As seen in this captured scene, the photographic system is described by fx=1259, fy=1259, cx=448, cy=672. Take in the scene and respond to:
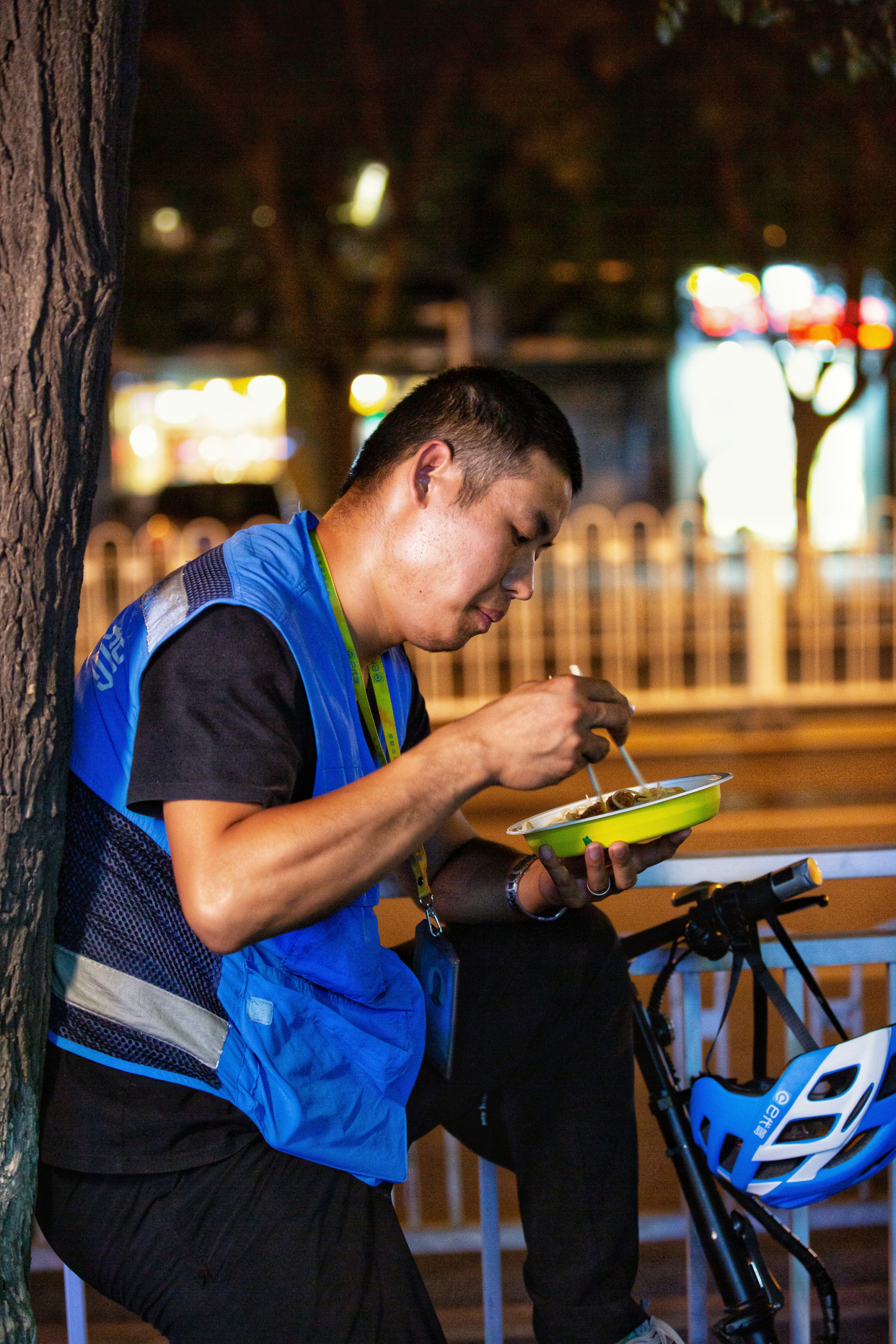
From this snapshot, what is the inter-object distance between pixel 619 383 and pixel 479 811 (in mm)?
13810

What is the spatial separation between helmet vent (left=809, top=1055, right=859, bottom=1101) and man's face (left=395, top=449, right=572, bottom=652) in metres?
0.82

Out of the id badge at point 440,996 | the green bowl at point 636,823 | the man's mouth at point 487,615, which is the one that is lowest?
the id badge at point 440,996

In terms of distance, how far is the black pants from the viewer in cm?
159

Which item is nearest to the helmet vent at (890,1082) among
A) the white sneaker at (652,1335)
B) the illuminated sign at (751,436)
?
the white sneaker at (652,1335)

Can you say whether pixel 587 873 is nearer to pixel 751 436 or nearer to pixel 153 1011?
pixel 153 1011

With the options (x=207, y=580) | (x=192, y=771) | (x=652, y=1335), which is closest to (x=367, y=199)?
(x=207, y=580)

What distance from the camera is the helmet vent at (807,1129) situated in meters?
1.77

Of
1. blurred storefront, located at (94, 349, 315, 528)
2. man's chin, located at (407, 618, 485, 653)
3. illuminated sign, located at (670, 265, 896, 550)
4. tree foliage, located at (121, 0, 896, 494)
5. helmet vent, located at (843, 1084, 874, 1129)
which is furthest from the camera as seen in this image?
blurred storefront, located at (94, 349, 315, 528)

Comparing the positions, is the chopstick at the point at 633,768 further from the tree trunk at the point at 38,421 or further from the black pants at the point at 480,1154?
the tree trunk at the point at 38,421

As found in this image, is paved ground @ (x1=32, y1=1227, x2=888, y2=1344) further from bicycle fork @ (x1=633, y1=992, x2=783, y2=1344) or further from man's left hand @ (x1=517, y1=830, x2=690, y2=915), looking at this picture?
man's left hand @ (x1=517, y1=830, x2=690, y2=915)

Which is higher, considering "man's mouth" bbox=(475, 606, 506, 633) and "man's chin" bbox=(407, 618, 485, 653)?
"man's mouth" bbox=(475, 606, 506, 633)

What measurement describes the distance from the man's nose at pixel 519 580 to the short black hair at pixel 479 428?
146mm

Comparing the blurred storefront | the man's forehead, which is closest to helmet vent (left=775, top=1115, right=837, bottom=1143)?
the man's forehead

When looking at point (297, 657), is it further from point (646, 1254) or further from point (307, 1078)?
point (646, 1254)
